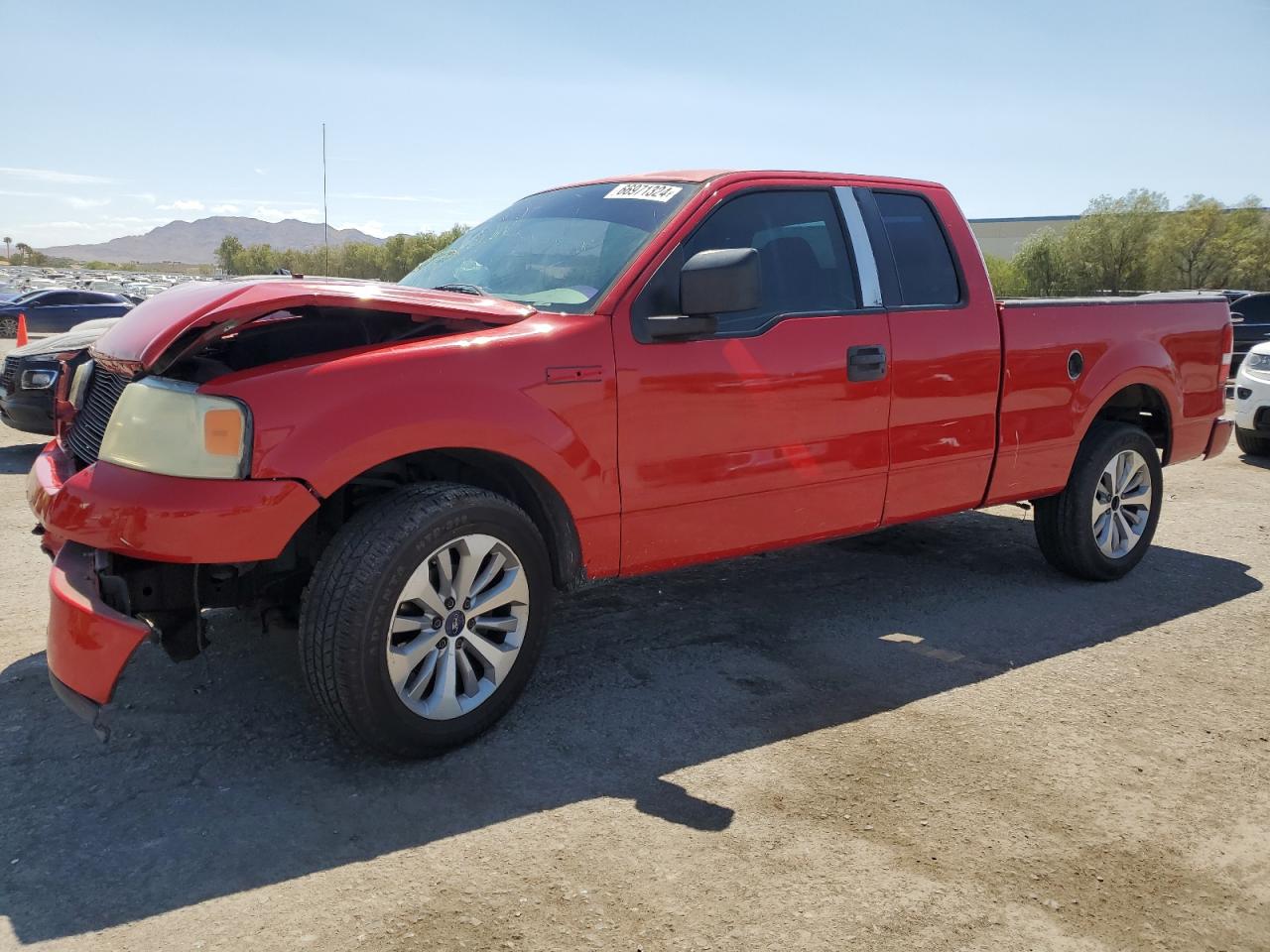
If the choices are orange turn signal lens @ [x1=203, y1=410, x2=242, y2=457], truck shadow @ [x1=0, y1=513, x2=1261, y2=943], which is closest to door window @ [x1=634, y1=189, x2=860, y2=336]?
truck shadow @ [x1=0, y1=513, x2=1261, y2=943]

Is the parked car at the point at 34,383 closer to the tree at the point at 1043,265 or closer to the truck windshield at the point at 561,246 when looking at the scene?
the truck windshield at the point at 561,246

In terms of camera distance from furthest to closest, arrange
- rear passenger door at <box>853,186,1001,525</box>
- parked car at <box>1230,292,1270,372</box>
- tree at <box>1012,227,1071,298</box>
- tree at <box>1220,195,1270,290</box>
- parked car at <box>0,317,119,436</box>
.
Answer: tree at <box>1012,227,1071,298</box> < tree at <box>1220,195,1270,290</box> < parked car at <box>1230,292,1270,372</box> < parked car at <box>0,317,119,436</box> < rear passenger door at <box>853,186,1001,525</box>

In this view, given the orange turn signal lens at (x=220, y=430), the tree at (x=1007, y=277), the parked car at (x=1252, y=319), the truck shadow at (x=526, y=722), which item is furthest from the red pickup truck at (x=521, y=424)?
the tree at (x=1007, y=277)

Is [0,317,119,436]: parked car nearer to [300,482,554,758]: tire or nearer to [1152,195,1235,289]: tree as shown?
[300,482,554,758]: tire

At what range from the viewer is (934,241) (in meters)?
4.78

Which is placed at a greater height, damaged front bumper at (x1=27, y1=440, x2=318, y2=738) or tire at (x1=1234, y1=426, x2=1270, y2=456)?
damaged front bumper at (x1=27, y1=440, x2=318, y2=738)

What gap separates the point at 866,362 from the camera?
422 cm

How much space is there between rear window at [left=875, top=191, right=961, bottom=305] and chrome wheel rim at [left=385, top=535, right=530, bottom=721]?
7.48ft

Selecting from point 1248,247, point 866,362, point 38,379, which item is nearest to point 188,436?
A: point 866,362

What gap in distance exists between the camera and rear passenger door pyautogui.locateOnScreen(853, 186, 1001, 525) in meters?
4.43

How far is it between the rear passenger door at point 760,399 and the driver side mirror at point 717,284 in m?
0.16

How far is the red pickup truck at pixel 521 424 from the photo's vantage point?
2963 mm

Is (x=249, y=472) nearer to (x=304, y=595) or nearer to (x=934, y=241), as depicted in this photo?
(x=304, y=595)

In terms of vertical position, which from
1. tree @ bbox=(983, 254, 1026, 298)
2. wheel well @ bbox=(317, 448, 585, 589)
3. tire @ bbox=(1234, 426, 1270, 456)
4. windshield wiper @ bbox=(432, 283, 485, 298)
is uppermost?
tree @ bbox=(983, 254, 1026, 298)
